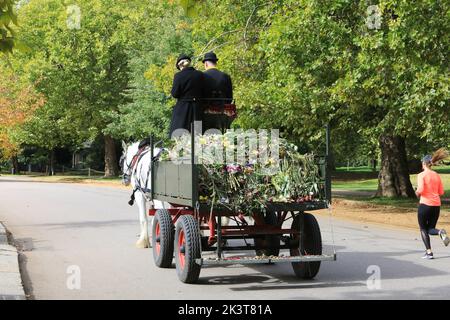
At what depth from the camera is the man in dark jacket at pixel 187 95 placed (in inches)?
412

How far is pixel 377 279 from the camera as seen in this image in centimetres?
955

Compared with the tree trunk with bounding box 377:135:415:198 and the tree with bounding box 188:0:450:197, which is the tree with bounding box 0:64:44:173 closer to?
the tree with bounding box 188:0:450:197

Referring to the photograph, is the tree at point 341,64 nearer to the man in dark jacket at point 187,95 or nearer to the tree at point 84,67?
the man in dark jacket at point 187,95

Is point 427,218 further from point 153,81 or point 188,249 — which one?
point 153,81

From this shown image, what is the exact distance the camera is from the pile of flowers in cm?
902

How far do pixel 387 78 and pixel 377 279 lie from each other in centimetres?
955

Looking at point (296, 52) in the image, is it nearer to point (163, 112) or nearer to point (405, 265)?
point (405, 265)

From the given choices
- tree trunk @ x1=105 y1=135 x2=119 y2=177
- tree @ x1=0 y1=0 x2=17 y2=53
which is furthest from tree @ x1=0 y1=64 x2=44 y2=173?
tree @ x1=0 y1=0 x2=17 y2=53

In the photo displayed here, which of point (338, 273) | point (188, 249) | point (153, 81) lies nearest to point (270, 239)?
point (338, 273)

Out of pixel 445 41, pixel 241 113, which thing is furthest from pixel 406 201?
pixel 445 41

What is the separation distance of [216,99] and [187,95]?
0.42 m

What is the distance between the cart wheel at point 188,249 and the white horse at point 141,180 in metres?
2.32

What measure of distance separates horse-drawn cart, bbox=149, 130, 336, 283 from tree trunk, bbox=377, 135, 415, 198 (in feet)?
59.3

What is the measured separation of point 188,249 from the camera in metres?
8.88
